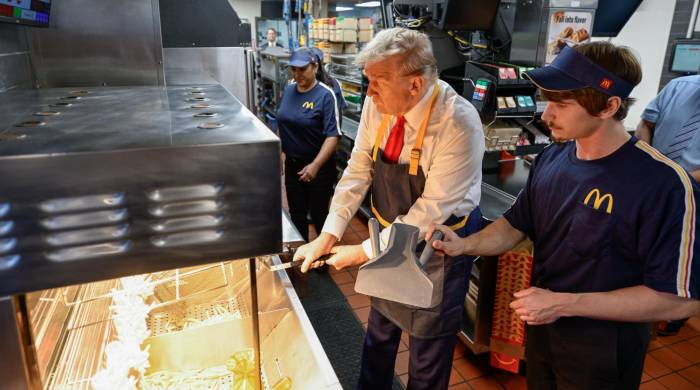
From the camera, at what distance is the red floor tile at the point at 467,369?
2.58 meters

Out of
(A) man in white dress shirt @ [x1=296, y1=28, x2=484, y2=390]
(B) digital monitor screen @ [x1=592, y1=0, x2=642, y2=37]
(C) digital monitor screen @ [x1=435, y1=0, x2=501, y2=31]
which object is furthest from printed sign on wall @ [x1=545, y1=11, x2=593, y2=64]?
(A) man in white dress shirt @ [x1=296, y1=28, x2=484, y2=390]

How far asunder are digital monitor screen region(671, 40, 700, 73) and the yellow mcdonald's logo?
10.7ft

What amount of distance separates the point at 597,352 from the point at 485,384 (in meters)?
1.28

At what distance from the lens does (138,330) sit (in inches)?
54.4

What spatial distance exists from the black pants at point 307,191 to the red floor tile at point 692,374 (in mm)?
2472

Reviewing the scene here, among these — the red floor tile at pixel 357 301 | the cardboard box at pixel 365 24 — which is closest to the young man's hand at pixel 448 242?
the red floor tile at pixel 357 301

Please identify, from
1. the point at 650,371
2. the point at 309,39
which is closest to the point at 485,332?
the point at 650,371

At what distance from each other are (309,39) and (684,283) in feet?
20.4

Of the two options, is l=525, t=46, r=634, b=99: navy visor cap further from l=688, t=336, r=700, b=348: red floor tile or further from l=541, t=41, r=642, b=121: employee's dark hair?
l=688, t=336, r=700, b=348: red floor tile

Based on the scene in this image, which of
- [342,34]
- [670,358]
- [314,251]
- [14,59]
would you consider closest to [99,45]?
[14,59]

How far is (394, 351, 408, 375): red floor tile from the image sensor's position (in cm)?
260

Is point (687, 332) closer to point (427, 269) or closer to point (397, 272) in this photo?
point (427, 269)

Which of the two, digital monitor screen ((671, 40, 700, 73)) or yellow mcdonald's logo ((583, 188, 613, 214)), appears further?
digital monitor screen ((671, 40, 700, 73))

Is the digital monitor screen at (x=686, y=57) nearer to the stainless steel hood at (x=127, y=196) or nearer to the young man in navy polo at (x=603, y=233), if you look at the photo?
the young man in navy polo at (x=603, y=233)
